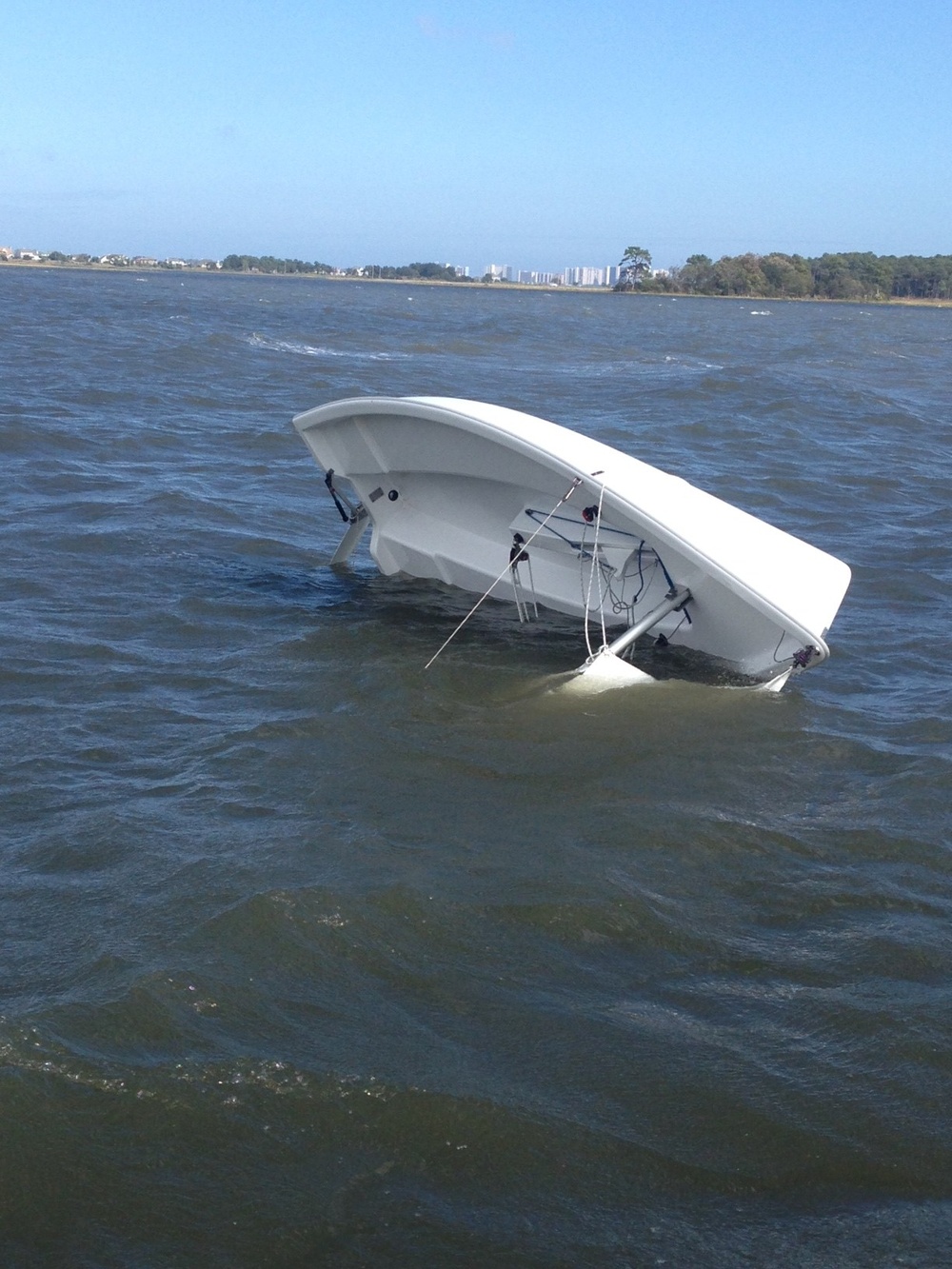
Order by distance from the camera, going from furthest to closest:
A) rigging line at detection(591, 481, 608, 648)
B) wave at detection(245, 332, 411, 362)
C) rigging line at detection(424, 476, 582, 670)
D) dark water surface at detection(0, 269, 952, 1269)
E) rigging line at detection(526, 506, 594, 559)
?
wave at detection(245, 332, 411, 362) → rigging line at detection(526, 506, 594, 559) → rigging line at detection(424, 476, 582, 670) → rigging line at detection(591, 481, 608, 648) → dark water surface at detection(0, 269, 952, 1269)

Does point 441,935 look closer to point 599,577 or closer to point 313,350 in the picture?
point 599,577

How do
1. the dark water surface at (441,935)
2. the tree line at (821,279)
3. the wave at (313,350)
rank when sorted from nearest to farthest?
the dark water surface at (441,935) < the wave at (313,350) < the tree line at (821,279)

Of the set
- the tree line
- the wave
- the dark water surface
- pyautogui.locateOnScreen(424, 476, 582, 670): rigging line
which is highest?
the tree line

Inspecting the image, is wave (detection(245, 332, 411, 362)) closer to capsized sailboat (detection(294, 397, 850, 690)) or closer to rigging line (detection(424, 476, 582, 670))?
capsized sailboat (detection(294, 397, 850, 690))

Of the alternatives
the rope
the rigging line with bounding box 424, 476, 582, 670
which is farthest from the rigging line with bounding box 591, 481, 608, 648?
the rigging line with bounding box 424, 476, 582, 670

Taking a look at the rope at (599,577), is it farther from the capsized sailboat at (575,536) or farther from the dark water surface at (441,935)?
the dark water surface at (441,935)

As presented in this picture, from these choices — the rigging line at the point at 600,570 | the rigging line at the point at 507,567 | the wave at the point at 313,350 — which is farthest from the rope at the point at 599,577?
the wave at the point at 313,350

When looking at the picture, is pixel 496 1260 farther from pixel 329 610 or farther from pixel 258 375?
pixel 258 375
